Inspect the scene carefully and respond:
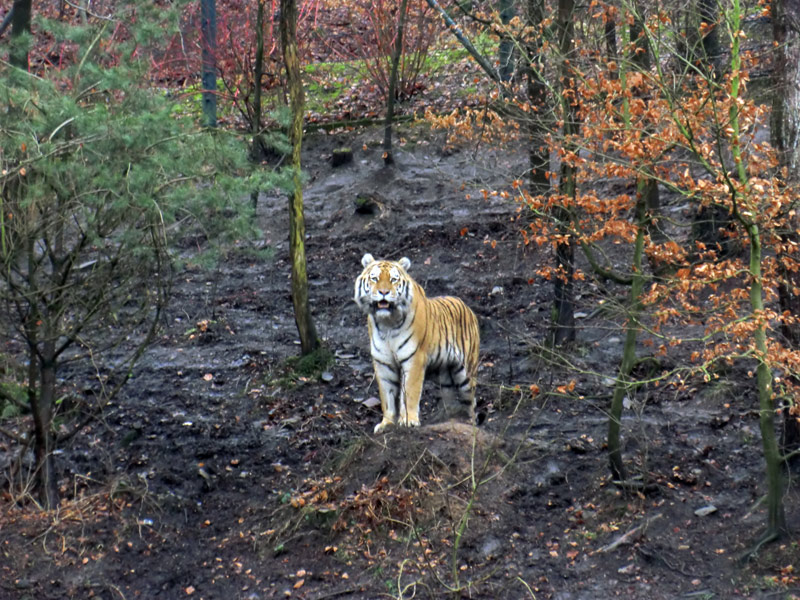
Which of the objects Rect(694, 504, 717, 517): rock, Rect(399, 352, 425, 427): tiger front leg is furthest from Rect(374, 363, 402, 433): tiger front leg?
Rect(694, 504, 717, 517): rock

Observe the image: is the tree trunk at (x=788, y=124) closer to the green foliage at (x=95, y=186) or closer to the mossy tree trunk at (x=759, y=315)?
the mossy tree trunk at (x=759, y=315)

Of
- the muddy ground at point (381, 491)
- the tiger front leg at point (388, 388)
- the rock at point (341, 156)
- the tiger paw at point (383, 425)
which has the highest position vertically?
the rock at point (341, 156)

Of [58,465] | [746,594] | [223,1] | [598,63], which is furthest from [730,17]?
[223,1]

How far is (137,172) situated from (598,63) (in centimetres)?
376

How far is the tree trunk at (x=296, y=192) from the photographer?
9.80 m

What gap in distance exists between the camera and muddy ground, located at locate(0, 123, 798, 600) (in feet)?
22.1

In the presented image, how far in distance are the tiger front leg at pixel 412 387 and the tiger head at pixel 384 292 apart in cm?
43

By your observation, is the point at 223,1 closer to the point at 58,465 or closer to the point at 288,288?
the point at 288,288

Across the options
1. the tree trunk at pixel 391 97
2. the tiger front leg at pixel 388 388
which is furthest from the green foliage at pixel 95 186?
the tree trunk at pixel 391 97

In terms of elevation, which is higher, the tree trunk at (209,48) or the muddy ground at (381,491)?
the tree trunk at (209,48)

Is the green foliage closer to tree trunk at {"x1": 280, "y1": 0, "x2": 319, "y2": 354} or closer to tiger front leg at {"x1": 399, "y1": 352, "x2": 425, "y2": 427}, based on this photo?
tiger front leg at {"x1": 399, "y1": 352, "x2": 425, "y2": 427}

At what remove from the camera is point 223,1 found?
1956 cm

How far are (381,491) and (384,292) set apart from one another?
1829 mm

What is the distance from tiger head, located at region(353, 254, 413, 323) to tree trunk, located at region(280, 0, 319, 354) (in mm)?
1671
